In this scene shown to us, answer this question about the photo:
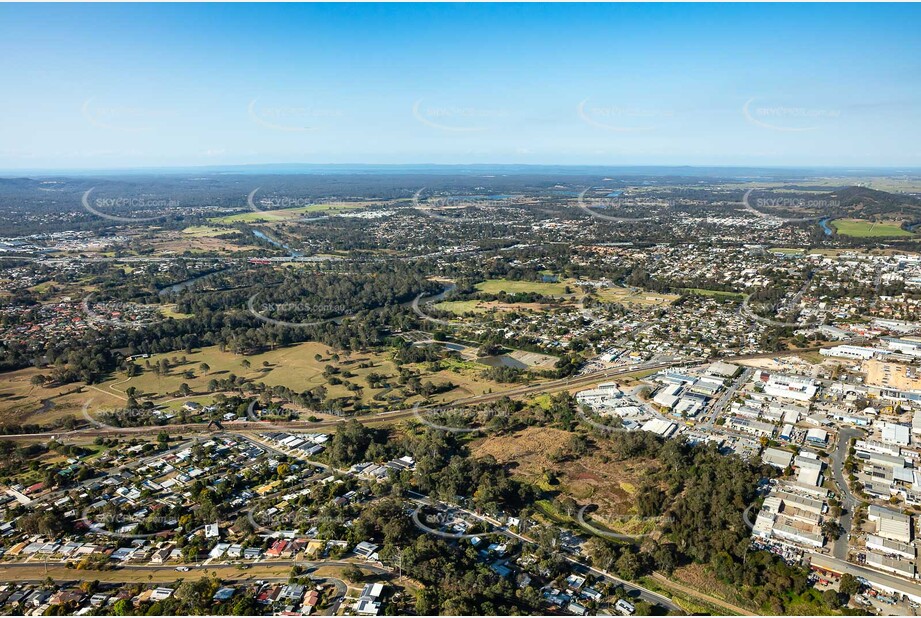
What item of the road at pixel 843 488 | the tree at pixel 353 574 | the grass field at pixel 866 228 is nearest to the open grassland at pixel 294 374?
the tree at pixel 353 574

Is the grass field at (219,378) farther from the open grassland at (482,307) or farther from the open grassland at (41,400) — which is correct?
the open grassland at (482,307)

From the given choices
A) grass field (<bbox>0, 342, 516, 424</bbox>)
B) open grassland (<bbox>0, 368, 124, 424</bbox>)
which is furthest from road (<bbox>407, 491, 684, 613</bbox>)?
open grassland (<bbox>0, 368, 124, 424</bbox>)

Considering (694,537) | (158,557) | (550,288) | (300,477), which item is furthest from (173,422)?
(550,288)

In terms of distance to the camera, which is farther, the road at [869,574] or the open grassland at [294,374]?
the open grassland at [294,374]

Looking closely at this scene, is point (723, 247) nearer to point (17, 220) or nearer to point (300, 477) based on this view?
point (300, 477)

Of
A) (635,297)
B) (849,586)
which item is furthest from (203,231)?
(849,586)
